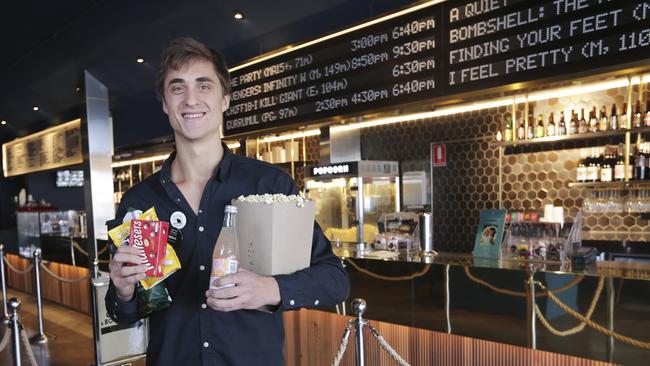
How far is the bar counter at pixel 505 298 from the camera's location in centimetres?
252

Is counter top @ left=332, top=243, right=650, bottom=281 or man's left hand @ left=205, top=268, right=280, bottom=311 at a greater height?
man's left hand @ left=205, top=268, right=280, bottom=311

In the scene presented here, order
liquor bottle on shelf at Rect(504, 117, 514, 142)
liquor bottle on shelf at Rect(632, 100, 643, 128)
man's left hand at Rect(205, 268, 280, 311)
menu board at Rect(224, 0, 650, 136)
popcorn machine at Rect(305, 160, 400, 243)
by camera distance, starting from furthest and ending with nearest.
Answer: popcorn machine at Rect(305, 160, 400, 243) → liquor bottle on shelf at Rect(504, 117, 514, 142) → liquor bottle on shelf at Rect(632, 100, 643, 128) → menu board at Rect(224, 0, 650, 136) → man's left hand at Rect(205, 268, 280, 311)

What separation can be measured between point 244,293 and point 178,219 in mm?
437

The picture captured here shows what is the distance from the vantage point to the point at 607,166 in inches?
206

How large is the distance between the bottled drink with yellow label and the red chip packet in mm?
137

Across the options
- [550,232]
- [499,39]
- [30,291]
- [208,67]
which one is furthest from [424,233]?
[30,291]

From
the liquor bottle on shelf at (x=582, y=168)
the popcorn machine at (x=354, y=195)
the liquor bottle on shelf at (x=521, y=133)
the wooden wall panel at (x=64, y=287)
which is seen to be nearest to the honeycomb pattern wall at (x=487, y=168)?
the liquor bottle on shelf at (x=582, y=168)

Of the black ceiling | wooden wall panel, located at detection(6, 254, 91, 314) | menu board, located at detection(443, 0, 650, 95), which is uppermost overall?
the black ceiling

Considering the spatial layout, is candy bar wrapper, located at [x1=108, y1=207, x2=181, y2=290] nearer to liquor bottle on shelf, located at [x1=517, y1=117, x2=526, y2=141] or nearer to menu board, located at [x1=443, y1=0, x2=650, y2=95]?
menu board, located at [x1=443, y1=0, x2=650, y2=95]

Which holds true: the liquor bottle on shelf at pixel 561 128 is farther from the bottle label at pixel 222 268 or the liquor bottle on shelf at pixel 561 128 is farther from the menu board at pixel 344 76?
the bottle label at pixel 222 268

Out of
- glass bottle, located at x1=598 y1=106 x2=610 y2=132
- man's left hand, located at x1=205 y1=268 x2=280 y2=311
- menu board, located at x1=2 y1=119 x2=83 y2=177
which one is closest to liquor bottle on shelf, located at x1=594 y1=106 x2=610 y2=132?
glass bottle, located at x1=598 y1=106 x2=610 y2=132

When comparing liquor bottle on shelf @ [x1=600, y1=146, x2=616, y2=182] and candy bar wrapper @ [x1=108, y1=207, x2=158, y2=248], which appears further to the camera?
liquor bottle on shelf @ [x1=600, y1=146, x2=616, y2=182]

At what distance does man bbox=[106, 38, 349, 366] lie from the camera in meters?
1.38

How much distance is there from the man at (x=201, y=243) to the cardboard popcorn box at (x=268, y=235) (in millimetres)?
86
